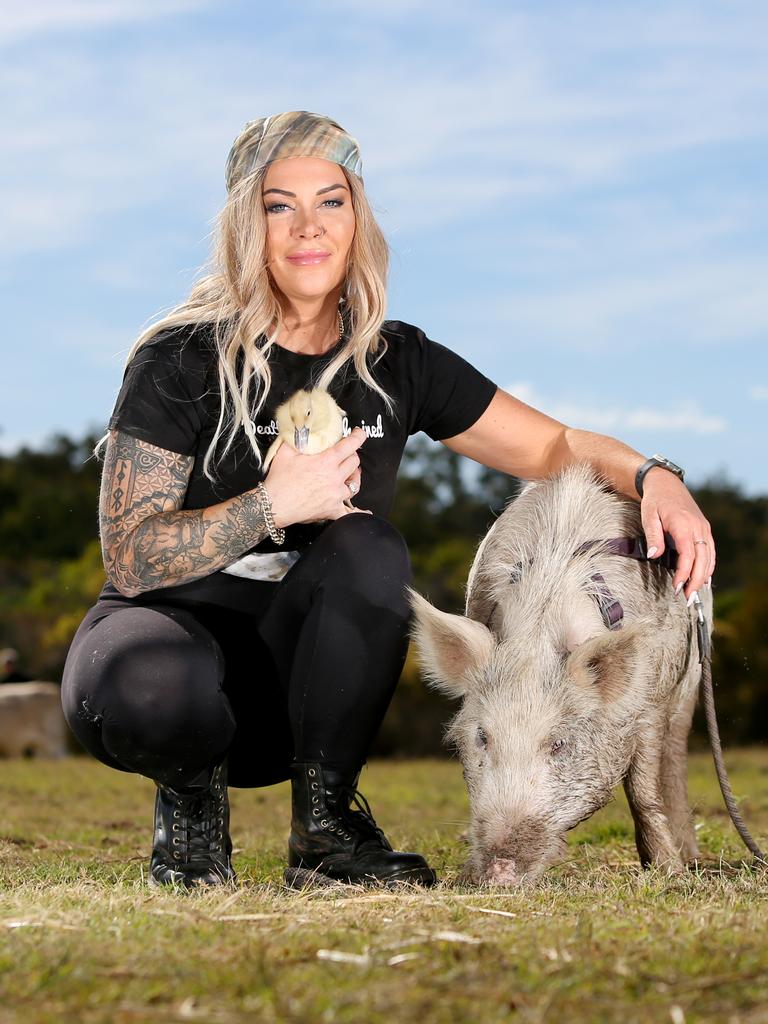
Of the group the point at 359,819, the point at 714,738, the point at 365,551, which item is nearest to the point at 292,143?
the point at 365,551

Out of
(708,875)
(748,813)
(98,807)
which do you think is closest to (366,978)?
(708,875)

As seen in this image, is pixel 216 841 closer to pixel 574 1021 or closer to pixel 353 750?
pixel 353 750

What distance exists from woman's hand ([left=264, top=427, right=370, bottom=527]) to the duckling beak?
0.33ft

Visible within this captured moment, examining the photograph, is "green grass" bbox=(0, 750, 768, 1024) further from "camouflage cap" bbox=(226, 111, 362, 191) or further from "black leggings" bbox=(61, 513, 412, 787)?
"camouflage cap" bbox=(226, 111, 362, 191)

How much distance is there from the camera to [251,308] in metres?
4.23

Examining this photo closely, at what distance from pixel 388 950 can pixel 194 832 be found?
A: 4.80 ft

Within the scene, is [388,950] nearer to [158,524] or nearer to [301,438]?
[158,524]

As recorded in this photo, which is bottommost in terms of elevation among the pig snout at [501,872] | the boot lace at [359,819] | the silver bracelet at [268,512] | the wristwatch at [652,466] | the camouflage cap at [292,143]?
the pig snout at [501,872]

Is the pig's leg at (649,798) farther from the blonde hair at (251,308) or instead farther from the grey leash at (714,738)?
the blonde hair at (251,308)

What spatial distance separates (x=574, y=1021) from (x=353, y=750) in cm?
190

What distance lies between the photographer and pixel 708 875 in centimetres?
430

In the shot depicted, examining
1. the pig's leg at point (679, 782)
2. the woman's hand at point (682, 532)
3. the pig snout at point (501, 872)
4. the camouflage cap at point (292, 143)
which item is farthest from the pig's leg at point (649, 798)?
the camouflage cap at point (292, 143)

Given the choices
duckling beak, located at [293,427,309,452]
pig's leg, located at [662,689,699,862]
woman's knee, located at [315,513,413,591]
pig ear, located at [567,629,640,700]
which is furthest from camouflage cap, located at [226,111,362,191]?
pig's leg, located at [662,689,699,862]

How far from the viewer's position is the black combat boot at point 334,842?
12.8 feet
